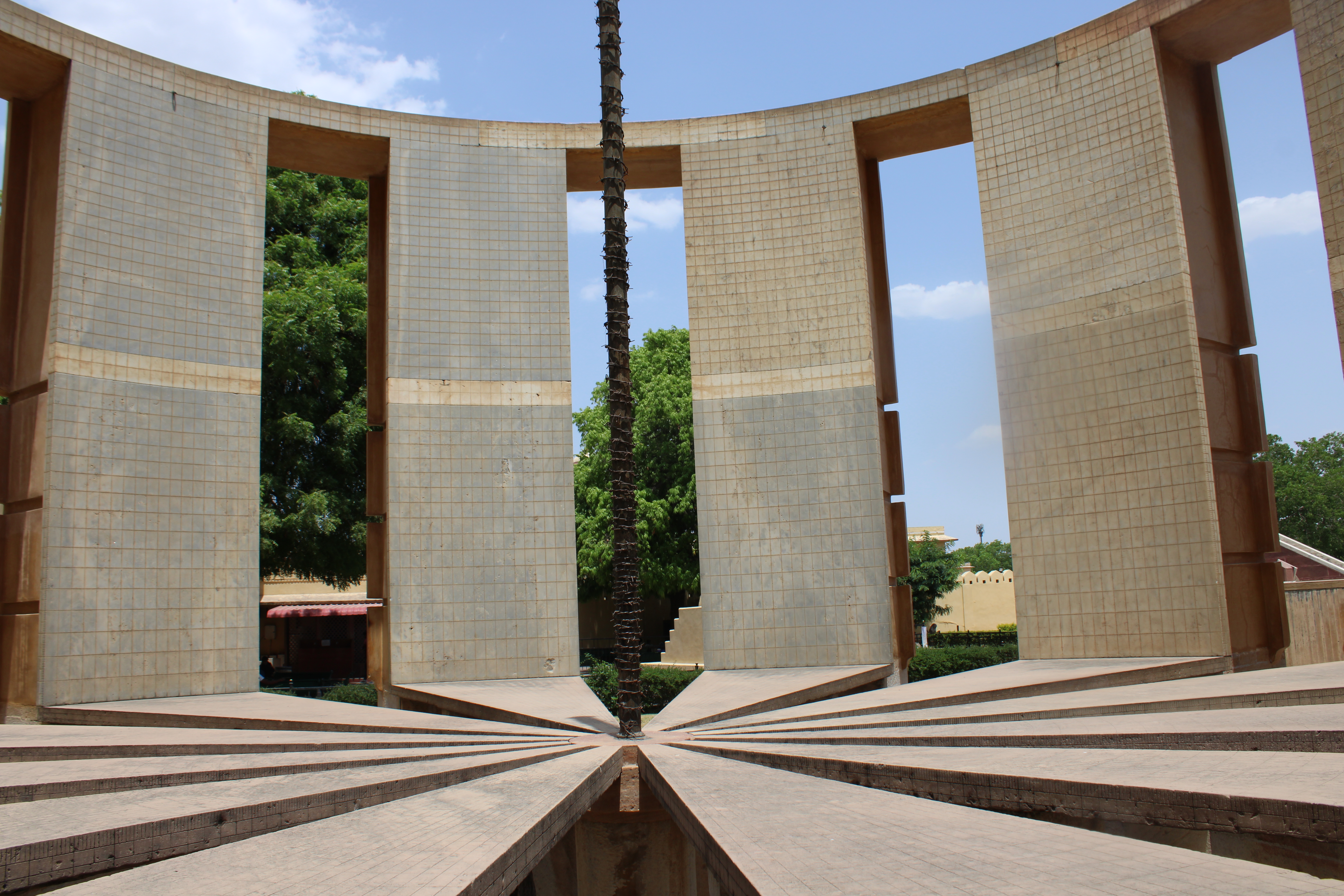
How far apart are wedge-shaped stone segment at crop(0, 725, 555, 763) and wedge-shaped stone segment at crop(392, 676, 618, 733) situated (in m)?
0.50

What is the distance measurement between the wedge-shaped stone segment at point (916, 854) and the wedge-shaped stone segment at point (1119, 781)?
0.29 metres

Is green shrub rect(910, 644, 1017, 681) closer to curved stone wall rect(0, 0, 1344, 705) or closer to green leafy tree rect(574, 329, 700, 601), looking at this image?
curved stone wall rect(0, 0, 1344, 705)

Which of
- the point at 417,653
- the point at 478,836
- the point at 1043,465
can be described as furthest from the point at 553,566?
the point at 478,836

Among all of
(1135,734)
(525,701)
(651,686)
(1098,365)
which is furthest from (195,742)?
(1098,365)

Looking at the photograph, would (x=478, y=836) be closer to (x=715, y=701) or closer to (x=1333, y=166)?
(x=715, y=701)

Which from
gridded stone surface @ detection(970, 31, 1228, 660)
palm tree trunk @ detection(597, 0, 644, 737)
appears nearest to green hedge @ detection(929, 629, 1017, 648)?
gridded stone surface @ detection(970, 31, 1228, 660)

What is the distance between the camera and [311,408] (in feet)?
50.9

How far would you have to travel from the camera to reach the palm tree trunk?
7754 millimetres

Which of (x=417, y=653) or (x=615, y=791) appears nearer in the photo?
(x=615, y=791)

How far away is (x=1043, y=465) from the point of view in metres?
10.1

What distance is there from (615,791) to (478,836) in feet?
7.85

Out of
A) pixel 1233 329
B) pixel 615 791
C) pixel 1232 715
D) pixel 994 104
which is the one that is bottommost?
pixel 615 791

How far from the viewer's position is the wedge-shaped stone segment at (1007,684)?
760 cm

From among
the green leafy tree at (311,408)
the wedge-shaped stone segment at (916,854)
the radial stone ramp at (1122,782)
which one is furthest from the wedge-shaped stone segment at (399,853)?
the green leafy tree at (311,408)
